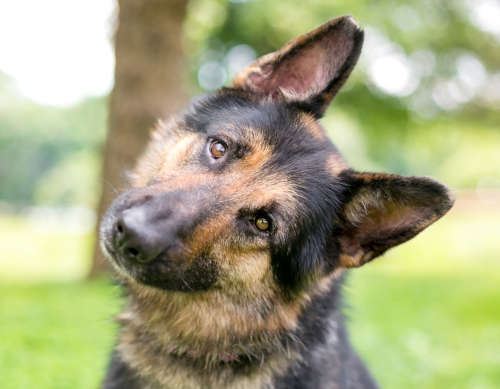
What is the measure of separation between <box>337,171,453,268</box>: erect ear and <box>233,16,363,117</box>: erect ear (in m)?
0.70

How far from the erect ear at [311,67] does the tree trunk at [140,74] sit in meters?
6.07

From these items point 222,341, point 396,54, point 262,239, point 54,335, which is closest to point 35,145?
point 396,54

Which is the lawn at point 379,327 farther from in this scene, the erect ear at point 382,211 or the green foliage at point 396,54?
→ the green foliage at point 396,54

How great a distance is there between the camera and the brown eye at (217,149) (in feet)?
11.6

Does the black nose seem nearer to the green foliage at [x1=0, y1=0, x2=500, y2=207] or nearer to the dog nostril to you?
the dog nostril

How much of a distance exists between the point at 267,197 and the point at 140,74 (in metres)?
7.30

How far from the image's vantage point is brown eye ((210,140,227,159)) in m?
3.54

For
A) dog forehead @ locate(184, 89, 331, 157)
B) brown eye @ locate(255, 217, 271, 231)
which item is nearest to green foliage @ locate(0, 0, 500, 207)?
dog forehead @ locate(184, 89, 331, 157)

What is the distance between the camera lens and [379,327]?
848 cm

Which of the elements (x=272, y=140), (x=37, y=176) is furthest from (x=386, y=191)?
(x=37, y=176)

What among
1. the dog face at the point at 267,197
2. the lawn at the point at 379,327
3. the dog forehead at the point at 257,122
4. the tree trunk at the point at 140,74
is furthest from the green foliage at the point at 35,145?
the dog face at the point at 267,197

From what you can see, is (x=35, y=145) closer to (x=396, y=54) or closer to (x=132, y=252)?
(x=396, y=54)

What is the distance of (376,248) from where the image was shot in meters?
3.38

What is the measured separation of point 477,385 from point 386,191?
12.5 ft
